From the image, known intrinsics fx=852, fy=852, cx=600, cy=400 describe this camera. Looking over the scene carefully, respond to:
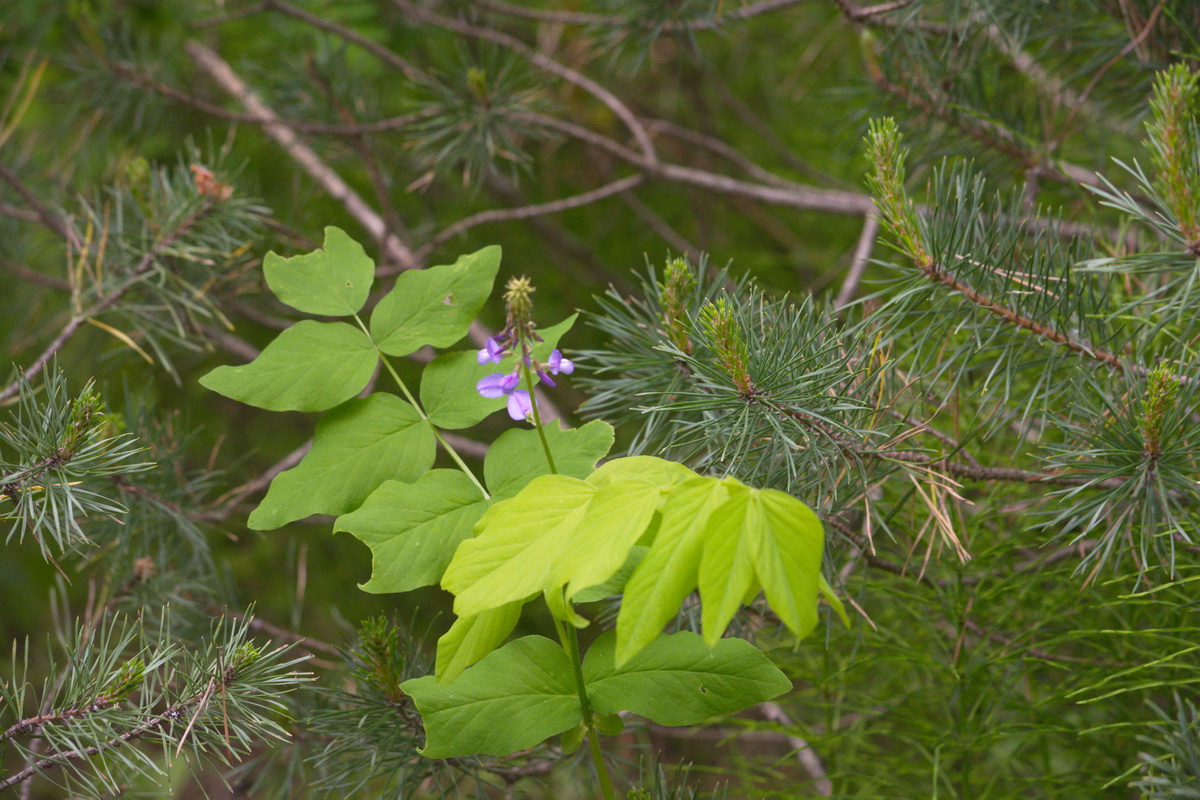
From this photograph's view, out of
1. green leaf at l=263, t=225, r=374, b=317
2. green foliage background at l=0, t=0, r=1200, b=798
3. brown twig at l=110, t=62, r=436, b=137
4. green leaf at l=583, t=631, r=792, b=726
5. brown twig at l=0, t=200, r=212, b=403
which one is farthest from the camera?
brown twig at l=110, t=62, r=436, b=137

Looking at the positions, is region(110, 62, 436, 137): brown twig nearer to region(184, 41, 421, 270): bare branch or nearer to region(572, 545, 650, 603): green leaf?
region(184, 41, 421, 270): bare branch

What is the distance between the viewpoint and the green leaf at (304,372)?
52 centimetres

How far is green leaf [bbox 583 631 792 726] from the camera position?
462 millimetres

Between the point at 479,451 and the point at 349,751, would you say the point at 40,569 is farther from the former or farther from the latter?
the point at 349,751

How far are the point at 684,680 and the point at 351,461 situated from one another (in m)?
0.24

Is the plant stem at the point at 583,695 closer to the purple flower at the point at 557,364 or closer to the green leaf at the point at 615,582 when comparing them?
the green leaf at the point at 615,582

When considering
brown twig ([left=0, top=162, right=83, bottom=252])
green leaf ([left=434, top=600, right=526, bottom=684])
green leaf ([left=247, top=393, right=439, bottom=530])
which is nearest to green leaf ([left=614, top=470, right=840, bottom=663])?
green leaf ([left=434, top=600, right=526, bottom=684])

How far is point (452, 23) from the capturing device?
1324mm

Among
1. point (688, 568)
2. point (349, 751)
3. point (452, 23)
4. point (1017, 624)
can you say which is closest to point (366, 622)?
point (349, 751)

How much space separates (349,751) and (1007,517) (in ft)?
2.08

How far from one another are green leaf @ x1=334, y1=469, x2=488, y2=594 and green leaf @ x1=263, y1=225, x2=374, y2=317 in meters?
0.15

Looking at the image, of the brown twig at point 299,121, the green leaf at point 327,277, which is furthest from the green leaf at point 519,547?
Result: the brown twig at point 299,121

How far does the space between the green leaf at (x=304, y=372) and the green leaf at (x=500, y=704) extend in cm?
19

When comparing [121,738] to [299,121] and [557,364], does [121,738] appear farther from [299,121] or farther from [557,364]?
[299,121]
